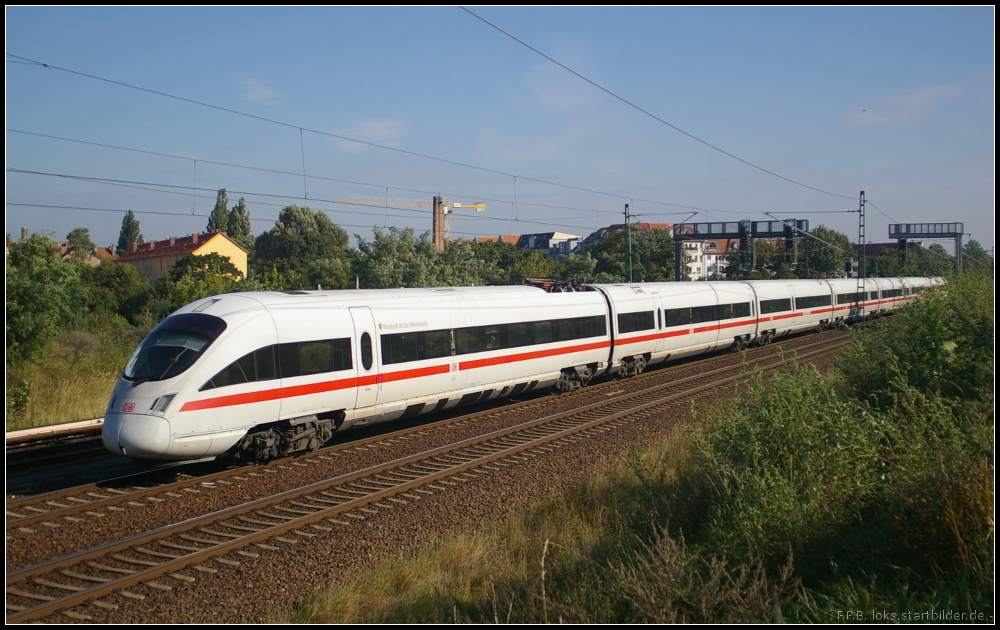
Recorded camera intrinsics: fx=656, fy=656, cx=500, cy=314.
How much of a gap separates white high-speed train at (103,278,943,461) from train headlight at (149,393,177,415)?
0.02 meters

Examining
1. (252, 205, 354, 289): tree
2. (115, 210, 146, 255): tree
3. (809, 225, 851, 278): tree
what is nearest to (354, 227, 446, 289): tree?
(809, 225, 851, 278): tree

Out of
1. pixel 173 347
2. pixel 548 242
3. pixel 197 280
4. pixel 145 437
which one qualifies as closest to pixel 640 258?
pixel 197 280

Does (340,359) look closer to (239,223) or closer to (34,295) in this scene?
(34,295)

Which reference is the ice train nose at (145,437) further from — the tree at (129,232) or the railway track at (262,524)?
the tree at (129,232)

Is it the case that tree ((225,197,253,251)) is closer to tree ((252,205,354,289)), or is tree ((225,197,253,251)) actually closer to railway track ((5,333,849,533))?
tree ((252,205,354,289))

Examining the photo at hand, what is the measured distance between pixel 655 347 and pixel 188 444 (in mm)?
14341

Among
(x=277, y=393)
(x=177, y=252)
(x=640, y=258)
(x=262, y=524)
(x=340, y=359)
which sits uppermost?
(x=177, y=252)

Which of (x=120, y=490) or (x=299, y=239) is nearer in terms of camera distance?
(x=120, y=490)

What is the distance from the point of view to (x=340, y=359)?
36.4ft

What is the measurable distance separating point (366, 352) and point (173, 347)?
10.2 ft

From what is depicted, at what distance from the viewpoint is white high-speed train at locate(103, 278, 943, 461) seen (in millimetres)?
9219

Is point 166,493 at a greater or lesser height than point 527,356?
lesser

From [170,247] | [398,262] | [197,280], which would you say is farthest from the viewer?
[170,247]

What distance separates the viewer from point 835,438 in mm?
6098
